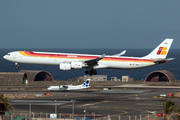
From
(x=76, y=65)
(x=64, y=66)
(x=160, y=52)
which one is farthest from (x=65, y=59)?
(x=160, y=52)

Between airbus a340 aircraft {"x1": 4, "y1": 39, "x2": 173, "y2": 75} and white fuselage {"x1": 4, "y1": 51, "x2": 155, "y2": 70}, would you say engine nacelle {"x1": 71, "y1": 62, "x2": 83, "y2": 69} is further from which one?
white fuselage {"x1": 4, "y1": 51, "x2": 155, "y2": 70}

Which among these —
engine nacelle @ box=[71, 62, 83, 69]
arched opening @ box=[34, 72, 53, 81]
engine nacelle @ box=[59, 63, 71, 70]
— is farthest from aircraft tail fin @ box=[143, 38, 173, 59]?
arched opening @ box=[34, 72, 53, 81]

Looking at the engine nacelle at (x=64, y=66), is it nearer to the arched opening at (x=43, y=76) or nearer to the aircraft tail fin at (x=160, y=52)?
the aircraft tail fin at (x=160, y=52)

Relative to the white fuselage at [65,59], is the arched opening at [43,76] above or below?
below

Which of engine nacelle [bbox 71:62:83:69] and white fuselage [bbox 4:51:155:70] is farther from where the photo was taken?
engine nacelle [bbox 71:62:83:69]

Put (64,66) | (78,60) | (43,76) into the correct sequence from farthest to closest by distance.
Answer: (43,76) < (78,60) < (64,66)

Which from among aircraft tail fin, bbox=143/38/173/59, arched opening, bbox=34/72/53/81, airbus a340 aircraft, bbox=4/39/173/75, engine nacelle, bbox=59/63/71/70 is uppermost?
aircraft tail fin, bbox=143/38/173/59

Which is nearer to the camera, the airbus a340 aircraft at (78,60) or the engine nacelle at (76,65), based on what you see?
the airbus a340 aircraft at (78,60)

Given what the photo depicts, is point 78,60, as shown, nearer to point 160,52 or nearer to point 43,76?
point 160,52

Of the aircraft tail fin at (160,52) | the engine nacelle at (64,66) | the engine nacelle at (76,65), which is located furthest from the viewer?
the aircraft tail fin at (160,52)

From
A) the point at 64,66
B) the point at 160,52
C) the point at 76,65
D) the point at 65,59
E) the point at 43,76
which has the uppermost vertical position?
the point at 160,52

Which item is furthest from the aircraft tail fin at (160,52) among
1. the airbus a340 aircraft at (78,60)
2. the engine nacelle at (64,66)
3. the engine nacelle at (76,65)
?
the engine nacelle at (64,66)

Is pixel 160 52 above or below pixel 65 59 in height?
above

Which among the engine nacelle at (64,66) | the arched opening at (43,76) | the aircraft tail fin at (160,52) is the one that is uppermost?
the aircraft tail fin at (160,52)
